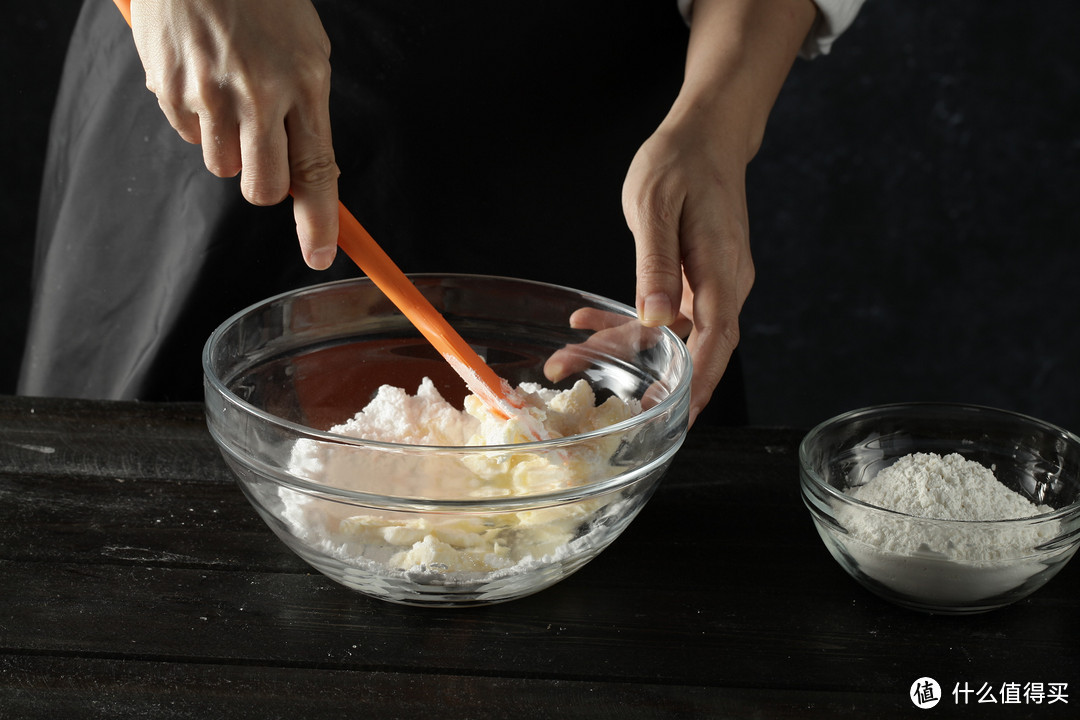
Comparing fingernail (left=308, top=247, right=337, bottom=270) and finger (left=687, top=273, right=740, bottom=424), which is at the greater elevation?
fingernail (left=308, top=247, right=337, bottom=270)

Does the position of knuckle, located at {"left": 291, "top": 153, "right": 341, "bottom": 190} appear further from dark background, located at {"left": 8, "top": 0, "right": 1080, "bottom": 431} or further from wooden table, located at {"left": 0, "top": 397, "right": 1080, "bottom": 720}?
dark background, located at {"left": 8, "top": 0, "right": 1080, "bottom": 431}

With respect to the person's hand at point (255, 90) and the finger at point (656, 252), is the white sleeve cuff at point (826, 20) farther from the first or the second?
the person's hand at point (255, 90)

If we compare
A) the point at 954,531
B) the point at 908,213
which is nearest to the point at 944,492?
the point at 954,531

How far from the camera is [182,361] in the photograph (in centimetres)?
133

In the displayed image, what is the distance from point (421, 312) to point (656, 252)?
24 cm

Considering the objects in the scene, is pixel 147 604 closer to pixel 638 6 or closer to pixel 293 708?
pixel 293 708

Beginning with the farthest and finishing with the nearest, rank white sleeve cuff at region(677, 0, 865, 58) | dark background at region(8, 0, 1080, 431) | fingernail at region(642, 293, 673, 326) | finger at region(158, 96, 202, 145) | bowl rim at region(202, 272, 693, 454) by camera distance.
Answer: dark background at region(8, 0, 1080, 431), white sleeve cuff at region(677, 0, 865, 58), fingernail at region(642, 293, 673, 326), finger at region(158, 96, 202, 145), bowl rim at region(202, 272, 693, 454)

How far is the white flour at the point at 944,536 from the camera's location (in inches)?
30.4

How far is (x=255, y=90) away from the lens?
0.77 metres

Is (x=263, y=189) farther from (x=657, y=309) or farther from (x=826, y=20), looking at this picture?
(x=826, y=20)

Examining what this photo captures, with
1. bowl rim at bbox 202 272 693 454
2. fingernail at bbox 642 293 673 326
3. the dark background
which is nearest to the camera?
bowl rim at bbox 202 272 693 454

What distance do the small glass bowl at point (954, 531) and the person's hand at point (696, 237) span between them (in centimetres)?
13

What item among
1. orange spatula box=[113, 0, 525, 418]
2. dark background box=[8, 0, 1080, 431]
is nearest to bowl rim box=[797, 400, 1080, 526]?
orange spatula box=[113, 0, 525, 418]

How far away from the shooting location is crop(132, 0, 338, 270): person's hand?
0.77m
